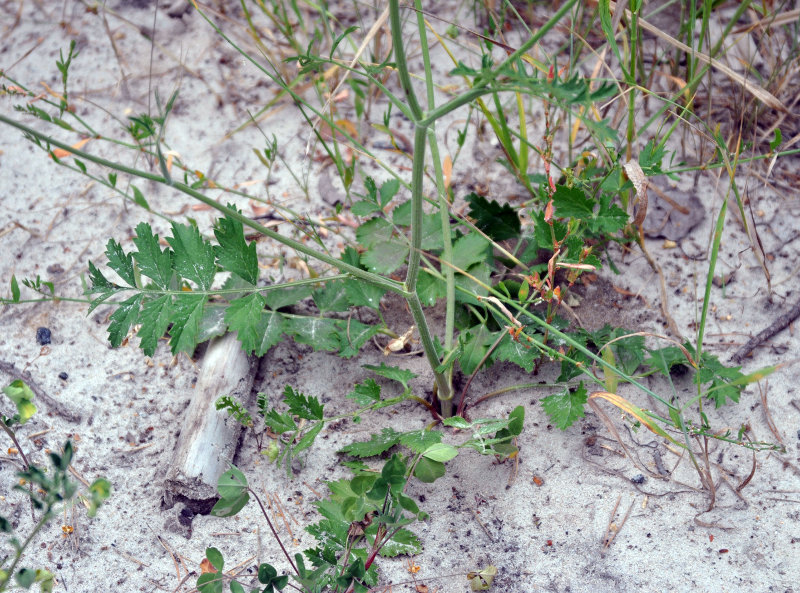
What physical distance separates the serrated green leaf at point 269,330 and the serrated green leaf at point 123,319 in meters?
0.36

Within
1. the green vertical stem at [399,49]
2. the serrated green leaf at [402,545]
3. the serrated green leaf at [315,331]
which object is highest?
the green vertical stem at [399,49]

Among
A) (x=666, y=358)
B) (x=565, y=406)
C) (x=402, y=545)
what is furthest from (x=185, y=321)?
(x=666, y=358)

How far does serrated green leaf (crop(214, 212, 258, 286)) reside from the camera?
1613mm

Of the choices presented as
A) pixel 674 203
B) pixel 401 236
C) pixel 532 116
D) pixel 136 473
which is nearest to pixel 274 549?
pixel 136 473

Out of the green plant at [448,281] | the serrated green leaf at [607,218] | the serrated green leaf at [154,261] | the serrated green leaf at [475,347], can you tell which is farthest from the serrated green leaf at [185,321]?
the serrated green leaf at [607,218]

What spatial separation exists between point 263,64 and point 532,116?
3.60ft

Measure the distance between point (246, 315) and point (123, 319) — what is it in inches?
10.8

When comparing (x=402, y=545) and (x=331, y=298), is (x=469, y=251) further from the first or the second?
(x=402, y=545)

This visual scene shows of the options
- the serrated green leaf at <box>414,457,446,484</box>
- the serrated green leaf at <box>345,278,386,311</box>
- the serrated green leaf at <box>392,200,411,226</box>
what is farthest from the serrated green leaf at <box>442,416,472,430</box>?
the serrated green leaf at <box>392,200,411,226</box>

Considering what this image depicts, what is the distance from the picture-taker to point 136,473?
6.09 feet

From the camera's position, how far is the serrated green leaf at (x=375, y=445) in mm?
1720

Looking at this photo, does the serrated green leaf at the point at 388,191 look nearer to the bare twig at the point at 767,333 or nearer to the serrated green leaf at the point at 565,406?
the serrated green leaf at the point at 565,406

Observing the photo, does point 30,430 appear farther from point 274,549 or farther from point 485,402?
point 485,402

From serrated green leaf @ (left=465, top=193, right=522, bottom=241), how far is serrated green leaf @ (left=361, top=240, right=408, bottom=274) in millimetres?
274
